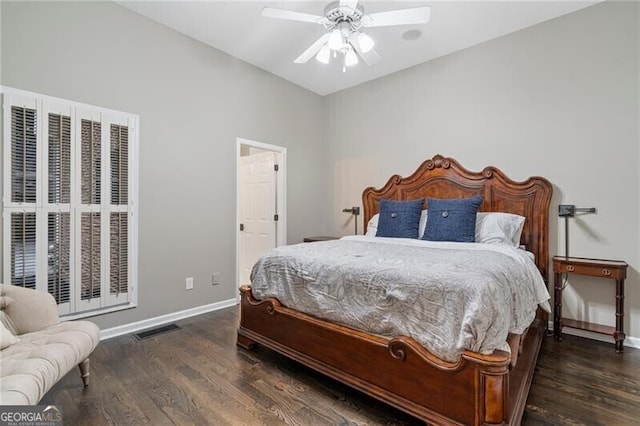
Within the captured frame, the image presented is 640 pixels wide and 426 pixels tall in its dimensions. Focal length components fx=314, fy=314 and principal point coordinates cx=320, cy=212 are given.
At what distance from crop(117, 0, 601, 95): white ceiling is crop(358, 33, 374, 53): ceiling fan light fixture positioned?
1.70ft

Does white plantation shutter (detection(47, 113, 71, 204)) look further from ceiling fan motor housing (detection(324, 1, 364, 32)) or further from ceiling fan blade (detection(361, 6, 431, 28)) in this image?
ceiling fan blade (detection(361, 6, 431, 28))

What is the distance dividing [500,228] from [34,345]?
350 cm

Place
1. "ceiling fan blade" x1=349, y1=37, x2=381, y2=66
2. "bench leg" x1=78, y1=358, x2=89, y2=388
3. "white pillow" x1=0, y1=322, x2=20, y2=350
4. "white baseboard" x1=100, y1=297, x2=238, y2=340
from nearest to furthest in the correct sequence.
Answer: "white pillow" x1=0, y1=322, x2=20, y2=350
"bench leg" x1=78, y1=358, x2=89, y2=388
"ceiling fan blade" x1=349, y1=37, x2=381, y2=66
"white baseboard" x1=100, y1=297, x2=238, y2=340

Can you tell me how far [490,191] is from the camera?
11.0ft

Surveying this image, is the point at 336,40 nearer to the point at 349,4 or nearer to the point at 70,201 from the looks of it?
the point at 349,4

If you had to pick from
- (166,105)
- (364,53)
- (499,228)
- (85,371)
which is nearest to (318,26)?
(364,53)

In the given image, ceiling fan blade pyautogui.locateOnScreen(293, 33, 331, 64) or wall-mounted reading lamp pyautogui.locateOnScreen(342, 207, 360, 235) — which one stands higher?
ceiling fan blade pyautogui.locateOnScreen(293, 33, 331, 64)

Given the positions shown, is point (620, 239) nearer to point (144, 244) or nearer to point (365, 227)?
point (365, 227)

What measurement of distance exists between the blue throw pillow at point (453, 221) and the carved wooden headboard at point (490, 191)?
32 centimetres

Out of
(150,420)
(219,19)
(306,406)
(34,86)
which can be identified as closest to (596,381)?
(306,406)

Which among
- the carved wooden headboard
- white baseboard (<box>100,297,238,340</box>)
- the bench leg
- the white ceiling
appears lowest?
white baseboard (<box>100,297,238,340</box>)

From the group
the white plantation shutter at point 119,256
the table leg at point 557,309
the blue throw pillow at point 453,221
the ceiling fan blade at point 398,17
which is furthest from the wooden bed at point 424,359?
the ceiling fan blade at point 398,17

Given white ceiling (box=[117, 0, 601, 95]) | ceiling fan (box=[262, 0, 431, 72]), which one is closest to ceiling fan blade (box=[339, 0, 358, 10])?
ceiling fan (box=[262, 0, 431, 72])

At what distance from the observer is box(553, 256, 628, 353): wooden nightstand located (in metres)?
2.50
